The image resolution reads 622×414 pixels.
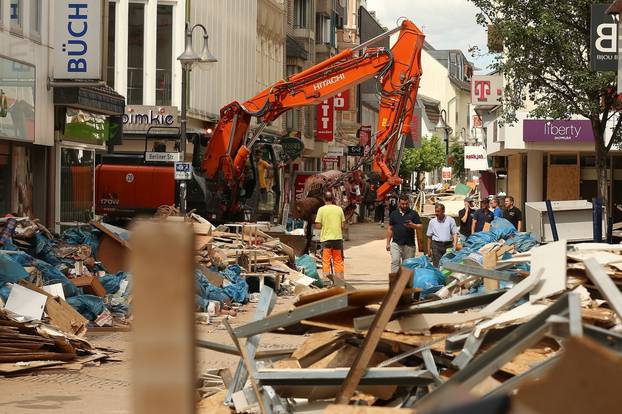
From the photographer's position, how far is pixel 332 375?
7059 mm

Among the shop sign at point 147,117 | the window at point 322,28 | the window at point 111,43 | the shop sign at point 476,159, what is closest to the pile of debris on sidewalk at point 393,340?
the shop sign at point 147,117

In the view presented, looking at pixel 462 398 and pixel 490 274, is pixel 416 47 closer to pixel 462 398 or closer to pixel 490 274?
pixel 490 274

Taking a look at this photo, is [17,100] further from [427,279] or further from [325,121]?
[325,121]

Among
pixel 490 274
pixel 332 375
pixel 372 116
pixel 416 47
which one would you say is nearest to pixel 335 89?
pixel 416 47

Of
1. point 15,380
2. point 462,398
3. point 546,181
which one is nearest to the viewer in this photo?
point 462,398

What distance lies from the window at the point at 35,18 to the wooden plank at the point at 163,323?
22.9 metres

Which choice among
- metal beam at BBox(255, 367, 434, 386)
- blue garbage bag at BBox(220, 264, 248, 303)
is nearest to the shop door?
blue garbage bag at BBox(220, 264, 248, 303)

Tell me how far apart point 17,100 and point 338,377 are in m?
17.2

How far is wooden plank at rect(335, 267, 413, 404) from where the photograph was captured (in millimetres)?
6832

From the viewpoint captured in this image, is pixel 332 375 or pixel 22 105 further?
pixel 22 105

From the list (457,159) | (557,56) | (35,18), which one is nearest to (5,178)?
(35,18)

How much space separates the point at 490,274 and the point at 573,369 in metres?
7.14

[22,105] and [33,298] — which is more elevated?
[22,105]

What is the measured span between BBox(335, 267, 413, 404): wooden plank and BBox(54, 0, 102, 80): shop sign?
17.1m
